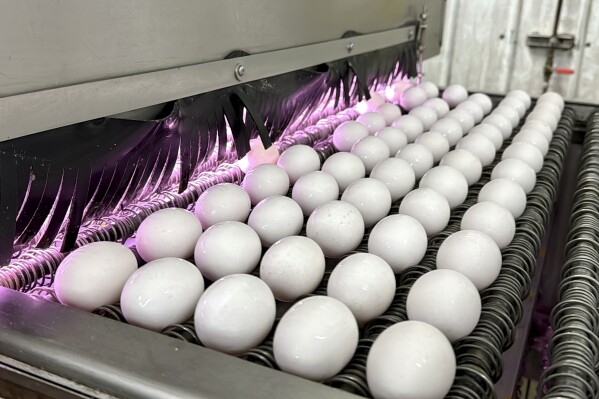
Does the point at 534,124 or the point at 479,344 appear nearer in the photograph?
the point at 479,344

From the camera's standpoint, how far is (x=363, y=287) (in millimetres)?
909

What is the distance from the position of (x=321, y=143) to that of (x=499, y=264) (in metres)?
0.86

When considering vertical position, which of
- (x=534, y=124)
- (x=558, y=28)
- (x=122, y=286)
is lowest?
(x=122, y=286)

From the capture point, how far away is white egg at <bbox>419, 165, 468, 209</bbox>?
136 cm

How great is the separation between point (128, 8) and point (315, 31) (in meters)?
0.76

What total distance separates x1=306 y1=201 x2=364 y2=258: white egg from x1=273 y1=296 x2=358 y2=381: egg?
31 cm

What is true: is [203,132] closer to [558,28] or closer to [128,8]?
[128,8]

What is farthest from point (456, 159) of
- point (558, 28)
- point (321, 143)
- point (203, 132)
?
point (558, 28)

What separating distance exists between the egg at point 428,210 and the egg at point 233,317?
492mm

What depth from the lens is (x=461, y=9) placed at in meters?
3.38

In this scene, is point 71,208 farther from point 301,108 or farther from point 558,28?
point 558,28

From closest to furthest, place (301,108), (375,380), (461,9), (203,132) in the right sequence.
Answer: (375,380), (203,132), (301,108), (461,9)

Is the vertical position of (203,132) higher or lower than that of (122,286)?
higher

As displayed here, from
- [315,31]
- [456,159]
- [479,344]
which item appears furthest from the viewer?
[315,31]
